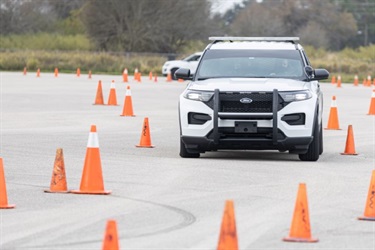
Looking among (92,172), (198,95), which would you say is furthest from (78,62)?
(92,172)

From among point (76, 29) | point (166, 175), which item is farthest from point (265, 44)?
point (76, 29)

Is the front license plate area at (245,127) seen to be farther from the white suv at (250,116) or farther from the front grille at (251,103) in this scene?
the front grille at (251,103)

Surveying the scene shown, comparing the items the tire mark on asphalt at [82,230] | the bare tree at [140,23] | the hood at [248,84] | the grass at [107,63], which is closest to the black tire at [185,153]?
the hood at [248,84]

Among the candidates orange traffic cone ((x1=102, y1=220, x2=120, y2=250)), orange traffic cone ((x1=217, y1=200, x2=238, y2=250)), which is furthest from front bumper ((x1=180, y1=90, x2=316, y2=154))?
orange traffic cone ((x1=102, y1=220, x2=120, y2=250))

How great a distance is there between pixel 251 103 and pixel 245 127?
36 cm

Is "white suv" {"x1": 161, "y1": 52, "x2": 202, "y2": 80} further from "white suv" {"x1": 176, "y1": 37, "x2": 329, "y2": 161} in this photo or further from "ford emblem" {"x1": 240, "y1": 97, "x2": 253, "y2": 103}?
"ford emblem" {"x1": 240, "y1": 97, "x2": 253, "y2": 103}

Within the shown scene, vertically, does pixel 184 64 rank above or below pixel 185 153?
below

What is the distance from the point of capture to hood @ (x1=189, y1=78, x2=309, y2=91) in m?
16.2

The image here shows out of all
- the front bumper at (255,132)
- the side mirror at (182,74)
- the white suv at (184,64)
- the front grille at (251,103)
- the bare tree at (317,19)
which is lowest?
the bare tree at (317,19)

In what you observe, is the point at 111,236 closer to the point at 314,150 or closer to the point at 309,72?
the point at 314,150

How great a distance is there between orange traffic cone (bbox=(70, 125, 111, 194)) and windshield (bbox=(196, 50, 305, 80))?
5.04 m

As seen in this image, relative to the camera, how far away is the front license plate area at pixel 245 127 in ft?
52.4

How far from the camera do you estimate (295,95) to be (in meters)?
16.3

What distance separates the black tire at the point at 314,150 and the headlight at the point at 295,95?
1.39ft
